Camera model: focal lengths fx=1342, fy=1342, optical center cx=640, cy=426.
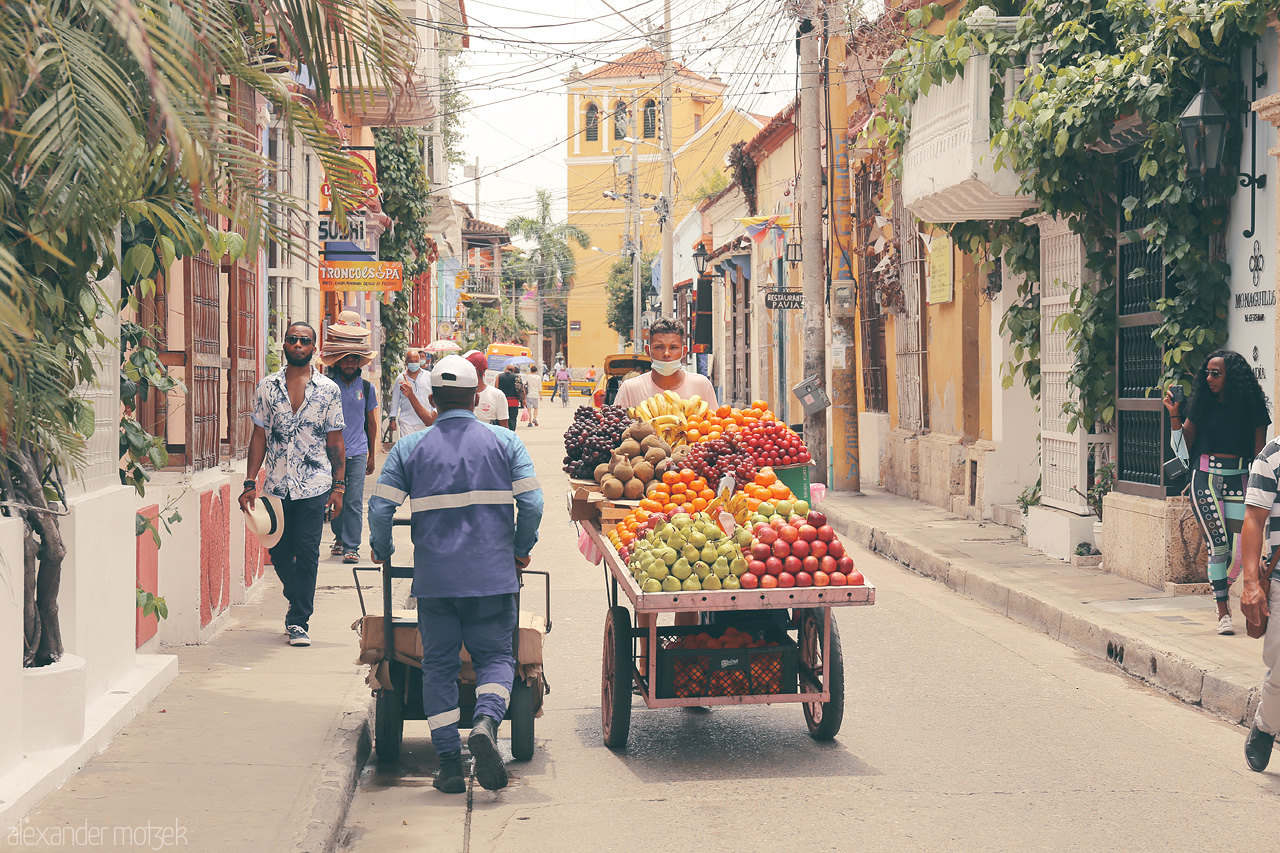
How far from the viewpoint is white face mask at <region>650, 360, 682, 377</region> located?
855 centimetres

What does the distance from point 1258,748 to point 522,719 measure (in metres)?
3.38

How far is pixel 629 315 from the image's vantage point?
72750 mm

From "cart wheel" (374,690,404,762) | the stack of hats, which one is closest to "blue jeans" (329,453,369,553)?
the stack of hats

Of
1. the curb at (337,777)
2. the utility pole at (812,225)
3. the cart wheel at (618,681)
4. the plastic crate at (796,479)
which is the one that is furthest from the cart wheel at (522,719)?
the utility pole at (812,225)

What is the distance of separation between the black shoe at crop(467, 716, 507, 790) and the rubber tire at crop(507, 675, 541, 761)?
0.62 metres

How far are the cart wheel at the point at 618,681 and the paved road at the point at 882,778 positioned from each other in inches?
4.4

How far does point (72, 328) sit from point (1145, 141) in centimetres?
820

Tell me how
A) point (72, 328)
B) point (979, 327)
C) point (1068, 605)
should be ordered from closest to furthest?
1. point (72, 328)
2. point (1068, 605)
3. point (979, 327)

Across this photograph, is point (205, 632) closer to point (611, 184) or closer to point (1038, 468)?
point (1038, 468)

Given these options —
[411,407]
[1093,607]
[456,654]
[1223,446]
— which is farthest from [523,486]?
[411,407]

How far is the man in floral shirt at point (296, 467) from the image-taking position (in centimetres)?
868

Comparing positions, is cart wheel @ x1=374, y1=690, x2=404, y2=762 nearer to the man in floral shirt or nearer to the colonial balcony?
the man in floral shirt

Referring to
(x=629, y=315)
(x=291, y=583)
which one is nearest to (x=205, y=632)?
(x=291, y=583)

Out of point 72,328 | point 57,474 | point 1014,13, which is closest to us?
point 72,328
